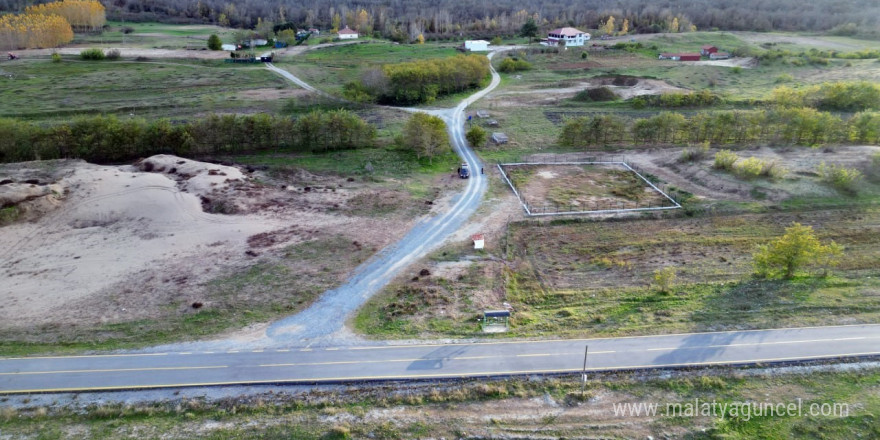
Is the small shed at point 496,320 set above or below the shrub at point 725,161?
below

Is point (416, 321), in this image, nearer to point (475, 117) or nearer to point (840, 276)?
point (840, 276)

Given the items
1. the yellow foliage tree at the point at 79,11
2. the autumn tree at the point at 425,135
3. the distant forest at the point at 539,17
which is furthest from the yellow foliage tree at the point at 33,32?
the autumn tree at the point at 425,135

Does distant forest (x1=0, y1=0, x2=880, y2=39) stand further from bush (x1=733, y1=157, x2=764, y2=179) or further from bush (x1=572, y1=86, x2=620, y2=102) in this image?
bush (x1=733, y1=157, x2=764, y2=179)

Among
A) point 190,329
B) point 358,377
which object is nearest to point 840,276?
point 358,377

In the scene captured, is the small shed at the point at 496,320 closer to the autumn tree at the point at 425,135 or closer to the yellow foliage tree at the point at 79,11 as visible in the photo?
the autumn tree at the point at 425,135

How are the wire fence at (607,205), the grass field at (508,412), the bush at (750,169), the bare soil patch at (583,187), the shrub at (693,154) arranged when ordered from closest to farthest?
1. the grass field at (508,412)
2. the wire fence at (607,205)
3. the bare soil patch at (583,187)
4. the bush at (750,169)
5. the shrub at (693,154)

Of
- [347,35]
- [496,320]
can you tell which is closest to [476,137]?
[496,320]

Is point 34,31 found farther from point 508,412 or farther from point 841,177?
point 841,177

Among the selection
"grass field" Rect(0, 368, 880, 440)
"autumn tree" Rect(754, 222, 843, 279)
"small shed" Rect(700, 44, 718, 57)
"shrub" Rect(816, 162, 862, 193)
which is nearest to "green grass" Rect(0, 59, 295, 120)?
"grass field" Rect(0, 368, 880, 440)
